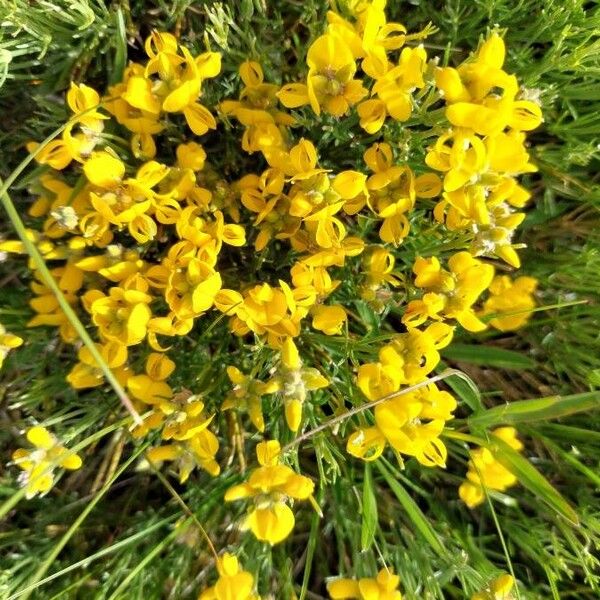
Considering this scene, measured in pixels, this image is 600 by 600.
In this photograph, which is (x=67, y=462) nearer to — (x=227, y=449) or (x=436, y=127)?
(x=227, y=449)

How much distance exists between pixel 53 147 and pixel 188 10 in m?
0.48

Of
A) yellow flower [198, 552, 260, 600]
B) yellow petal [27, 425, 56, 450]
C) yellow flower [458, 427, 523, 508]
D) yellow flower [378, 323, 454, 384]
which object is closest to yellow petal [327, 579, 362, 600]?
yellow flower [198, 552, 260, 600]

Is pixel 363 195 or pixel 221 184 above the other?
pixel 221 184

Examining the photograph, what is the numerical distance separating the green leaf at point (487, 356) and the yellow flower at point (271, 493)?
0.50 meters

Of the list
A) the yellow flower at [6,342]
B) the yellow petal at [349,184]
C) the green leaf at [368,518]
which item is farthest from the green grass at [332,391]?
the yellow petal at [349,184]

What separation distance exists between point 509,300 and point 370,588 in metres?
0.63

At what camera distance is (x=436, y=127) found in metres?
1.08

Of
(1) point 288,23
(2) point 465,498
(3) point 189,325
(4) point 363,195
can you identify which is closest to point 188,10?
(1) point 288,23

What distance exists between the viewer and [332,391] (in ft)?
4.43

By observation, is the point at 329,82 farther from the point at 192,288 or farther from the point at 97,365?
the point at 97,365

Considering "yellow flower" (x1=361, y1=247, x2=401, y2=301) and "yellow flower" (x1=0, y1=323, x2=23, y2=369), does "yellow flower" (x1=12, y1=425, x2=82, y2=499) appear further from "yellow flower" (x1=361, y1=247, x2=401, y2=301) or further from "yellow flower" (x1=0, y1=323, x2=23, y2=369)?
"yellow flower" (x1=361, y1=247, x2=401, y2=301)

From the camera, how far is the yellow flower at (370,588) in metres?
1.23

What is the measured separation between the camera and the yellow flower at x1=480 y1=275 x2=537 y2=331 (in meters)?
1.48

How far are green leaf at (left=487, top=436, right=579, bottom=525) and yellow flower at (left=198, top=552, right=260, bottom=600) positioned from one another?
47 centimetres
